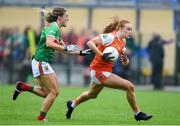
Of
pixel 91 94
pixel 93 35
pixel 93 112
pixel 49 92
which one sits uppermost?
pixel 49 92

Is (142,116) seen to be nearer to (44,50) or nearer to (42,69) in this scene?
(42,69)

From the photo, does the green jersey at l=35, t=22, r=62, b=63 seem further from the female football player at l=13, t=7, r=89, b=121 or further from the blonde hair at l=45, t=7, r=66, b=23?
the blonde hair at l=45, t=7, r=66, b=23

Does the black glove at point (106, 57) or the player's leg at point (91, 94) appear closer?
the black glove at point (106, 57)

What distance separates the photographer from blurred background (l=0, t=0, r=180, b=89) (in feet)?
100

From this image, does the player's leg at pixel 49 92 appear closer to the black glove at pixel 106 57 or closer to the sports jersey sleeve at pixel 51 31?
the sports jersey sleeve at pixel 51 31

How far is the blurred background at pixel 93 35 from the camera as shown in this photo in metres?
30.5

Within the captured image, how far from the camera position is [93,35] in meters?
30.7

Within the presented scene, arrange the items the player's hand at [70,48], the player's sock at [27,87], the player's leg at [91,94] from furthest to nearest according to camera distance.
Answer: the player's sock at [27,87]
the player's leg at [91,94]
the player's hand at [70,48]

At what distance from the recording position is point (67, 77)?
32.3 meters

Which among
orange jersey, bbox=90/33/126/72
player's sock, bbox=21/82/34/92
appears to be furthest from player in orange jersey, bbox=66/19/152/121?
player's sock, bbox=21/82/34/92

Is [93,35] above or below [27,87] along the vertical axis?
below

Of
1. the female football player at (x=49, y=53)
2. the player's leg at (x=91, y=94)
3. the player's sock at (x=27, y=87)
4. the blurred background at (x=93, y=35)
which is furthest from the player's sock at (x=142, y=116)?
the blurred background at (x=93, y=35)

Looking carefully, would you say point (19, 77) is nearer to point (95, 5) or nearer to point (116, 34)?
point (95, 5)

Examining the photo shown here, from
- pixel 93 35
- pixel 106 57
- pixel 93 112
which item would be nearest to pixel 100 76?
pixel 106 57
